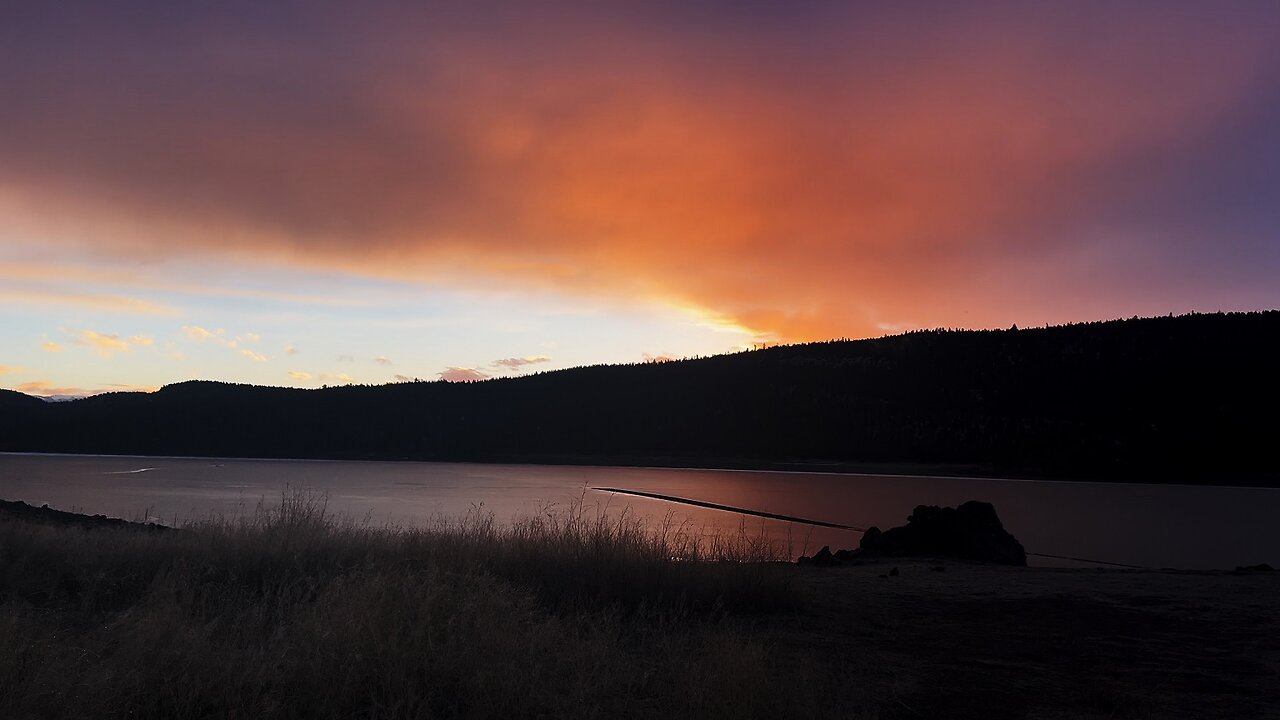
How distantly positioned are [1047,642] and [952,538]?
8825 mm

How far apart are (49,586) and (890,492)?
65290 mm

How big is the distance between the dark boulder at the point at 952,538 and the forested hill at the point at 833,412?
3010 inches

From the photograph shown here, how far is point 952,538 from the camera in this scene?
17.1 metres

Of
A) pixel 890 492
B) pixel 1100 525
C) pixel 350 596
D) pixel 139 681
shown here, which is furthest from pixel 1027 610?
pixel 890 492

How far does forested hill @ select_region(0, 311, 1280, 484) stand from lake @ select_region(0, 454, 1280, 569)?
427 inches

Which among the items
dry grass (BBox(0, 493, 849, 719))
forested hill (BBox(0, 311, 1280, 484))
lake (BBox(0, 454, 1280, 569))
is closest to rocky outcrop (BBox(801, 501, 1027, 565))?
lake (BBox(0, 454, 1280, 569))

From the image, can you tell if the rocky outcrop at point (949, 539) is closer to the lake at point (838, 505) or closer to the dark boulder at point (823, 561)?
the dark boulder at point (823, 561)

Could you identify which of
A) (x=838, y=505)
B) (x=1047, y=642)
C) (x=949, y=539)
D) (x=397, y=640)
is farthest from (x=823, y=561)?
(x=838, y=505)

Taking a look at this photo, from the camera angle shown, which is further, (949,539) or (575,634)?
(949,539)

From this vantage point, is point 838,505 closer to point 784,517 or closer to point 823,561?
point 784,517

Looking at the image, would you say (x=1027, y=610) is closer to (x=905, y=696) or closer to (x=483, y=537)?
(x=905, y=696)

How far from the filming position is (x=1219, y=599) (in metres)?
10.9

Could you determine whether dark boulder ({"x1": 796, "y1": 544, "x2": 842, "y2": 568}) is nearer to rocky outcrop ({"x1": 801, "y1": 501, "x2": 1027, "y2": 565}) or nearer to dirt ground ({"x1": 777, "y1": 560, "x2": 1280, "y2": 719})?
rocky outcrop ({"x1": 801, "y1": 501, "x2": 1027, "y2": 565})

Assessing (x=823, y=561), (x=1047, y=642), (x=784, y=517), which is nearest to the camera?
(x=1047, y=642)
